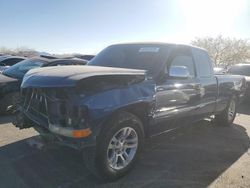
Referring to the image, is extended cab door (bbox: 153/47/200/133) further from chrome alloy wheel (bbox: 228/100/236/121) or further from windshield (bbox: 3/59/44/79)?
windshield (bbox: 3/59/44/79)

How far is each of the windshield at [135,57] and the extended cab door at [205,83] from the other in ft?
3.77

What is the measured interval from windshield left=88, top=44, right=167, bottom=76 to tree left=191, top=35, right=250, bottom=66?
148 feet

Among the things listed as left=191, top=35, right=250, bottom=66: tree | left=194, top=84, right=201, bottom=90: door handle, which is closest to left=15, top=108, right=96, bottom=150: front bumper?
left=194, top=84, right=201, bottom=90: door handle

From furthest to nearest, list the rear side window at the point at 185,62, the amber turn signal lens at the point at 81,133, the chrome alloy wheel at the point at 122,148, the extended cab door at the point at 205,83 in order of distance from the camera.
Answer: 1. the extended cab door at the point at 205,83
2. the rear side window at the point at 185,62
3. the chrome alloy wheel at the point at 122,148
4. the amber turn signal lens at the point at 81,133

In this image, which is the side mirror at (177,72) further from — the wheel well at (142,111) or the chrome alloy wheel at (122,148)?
the chrome alloy wheel at (122,148)

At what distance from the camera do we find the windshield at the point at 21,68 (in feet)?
25.9

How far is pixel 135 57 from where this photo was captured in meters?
4.91

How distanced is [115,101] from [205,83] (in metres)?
2.78

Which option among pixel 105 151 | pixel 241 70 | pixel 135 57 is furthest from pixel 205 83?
pixel 241 70

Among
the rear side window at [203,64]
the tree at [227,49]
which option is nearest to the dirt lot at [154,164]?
the rear side window at [203,64]

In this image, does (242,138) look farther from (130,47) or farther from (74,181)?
(74,181)

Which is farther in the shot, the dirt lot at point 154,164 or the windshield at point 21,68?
the windshield at point 21,68

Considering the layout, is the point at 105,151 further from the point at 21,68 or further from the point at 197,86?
the point at 21,68

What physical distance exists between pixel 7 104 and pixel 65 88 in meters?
4.39
